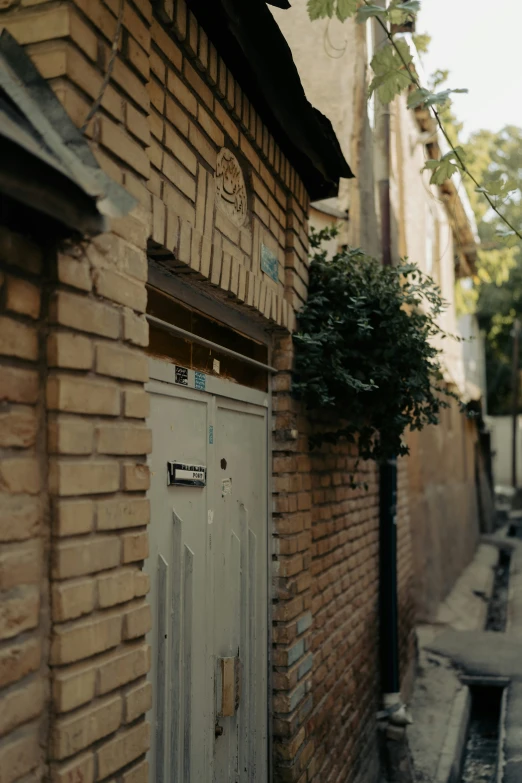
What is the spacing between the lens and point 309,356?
3.88 metres

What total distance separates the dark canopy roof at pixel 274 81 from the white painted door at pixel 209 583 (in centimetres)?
128

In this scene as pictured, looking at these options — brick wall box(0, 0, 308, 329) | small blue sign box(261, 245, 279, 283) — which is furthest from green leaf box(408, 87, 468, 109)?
small blue sign box(261, 245, 279, 283)

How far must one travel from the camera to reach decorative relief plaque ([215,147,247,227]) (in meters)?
3.08

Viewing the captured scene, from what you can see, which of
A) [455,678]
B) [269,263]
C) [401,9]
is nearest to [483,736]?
[455,678]

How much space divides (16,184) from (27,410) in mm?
556

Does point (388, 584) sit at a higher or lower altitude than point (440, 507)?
lower

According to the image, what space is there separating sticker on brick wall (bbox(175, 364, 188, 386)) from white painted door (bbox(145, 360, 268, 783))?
1.1 inches

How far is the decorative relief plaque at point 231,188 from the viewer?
3.08m

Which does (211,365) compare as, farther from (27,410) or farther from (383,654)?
(383,654)

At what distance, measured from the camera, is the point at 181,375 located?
284 centimetres

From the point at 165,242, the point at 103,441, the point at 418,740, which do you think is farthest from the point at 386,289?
the point at 418,740

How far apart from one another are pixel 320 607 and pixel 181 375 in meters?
2.03

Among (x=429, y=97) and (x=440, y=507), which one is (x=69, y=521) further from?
(x=440, y=507)

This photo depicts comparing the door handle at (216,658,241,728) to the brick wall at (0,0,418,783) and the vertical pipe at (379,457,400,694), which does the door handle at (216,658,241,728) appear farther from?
the vertical pipe at (379,457,400,694)
